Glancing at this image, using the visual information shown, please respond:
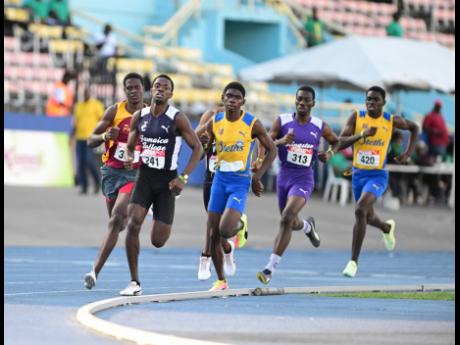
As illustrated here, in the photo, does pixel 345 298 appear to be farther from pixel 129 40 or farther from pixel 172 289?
pixel 129 40

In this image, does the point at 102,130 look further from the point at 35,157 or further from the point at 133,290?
the point at 35,157

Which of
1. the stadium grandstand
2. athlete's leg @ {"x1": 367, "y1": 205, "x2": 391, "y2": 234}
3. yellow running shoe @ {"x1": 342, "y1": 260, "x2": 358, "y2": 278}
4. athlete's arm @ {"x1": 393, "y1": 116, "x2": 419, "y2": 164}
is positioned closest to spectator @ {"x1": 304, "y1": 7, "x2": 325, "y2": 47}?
the stadium grandstand

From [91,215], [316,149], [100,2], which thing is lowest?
[91,215]

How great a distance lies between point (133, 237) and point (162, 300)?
720 mm

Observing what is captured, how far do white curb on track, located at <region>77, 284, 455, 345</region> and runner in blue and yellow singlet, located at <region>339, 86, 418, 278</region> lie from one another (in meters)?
1.87

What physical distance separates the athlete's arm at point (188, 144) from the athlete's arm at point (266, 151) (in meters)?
0.87

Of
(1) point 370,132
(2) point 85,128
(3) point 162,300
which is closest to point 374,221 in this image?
(1) point 370,132

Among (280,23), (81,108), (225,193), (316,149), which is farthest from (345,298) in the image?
(280,23)

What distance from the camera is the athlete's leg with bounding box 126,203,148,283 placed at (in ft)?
41.8

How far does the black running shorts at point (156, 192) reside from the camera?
12875mm

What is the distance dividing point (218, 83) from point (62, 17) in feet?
15.0

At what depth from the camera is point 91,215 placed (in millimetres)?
25000

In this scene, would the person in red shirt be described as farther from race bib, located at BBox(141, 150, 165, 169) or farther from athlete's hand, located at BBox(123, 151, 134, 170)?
race bib, located at BBox(141, 150, 165, 169)

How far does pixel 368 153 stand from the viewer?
16.3 meters
